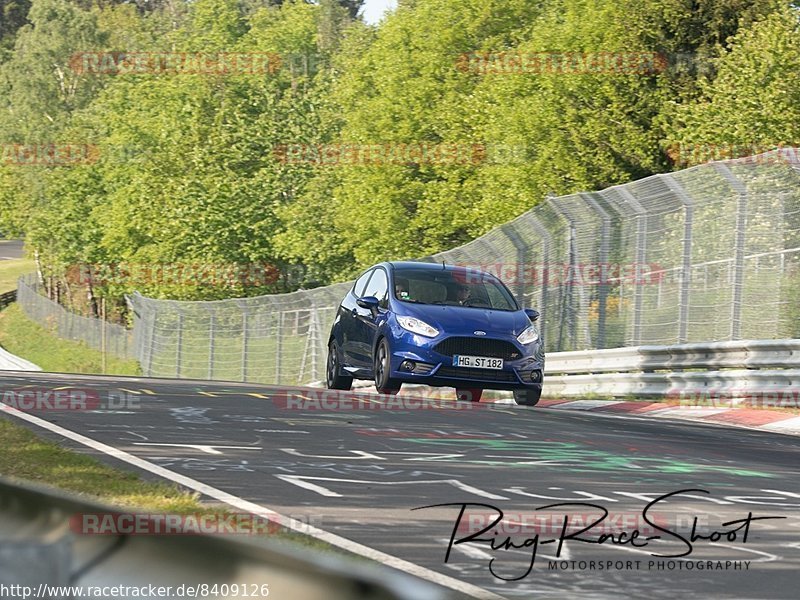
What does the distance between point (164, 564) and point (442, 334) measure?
14764mm

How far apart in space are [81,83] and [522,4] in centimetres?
5111

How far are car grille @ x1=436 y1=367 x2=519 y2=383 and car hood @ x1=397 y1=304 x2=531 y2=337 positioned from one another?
41 cm

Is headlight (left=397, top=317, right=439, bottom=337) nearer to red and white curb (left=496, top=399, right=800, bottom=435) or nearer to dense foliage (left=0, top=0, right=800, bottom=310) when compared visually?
red and white curb (left=496, top=399, right=800, bottom=435)

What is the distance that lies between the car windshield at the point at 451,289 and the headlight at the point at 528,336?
2.05ft

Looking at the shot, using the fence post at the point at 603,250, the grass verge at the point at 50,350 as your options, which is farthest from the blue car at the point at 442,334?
the grass verge at the point at 50,350

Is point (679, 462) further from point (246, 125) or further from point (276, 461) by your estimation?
point (246, 125)

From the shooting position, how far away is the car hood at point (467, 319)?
16719mm

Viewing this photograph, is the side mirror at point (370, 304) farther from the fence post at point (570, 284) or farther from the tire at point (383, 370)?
the fence post at point (570, 284)

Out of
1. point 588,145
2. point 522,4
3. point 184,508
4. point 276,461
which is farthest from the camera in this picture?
point 522,4

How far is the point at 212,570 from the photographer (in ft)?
6.00

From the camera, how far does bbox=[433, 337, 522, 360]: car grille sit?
653 inches

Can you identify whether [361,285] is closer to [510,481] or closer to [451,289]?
[451,289]

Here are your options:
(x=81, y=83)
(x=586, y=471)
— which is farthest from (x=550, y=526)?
(x=81, y=83)

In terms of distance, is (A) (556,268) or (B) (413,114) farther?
(B) (413,114)
